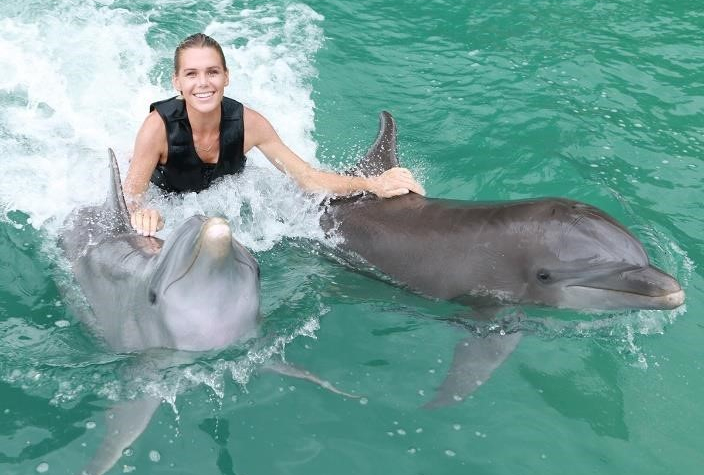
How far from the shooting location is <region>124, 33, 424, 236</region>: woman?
6.07m

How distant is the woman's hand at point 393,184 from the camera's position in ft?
21.6

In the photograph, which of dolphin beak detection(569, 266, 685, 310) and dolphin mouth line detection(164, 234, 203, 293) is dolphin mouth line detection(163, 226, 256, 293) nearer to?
dolphin mouth line detection(164, 234, 203, 293)

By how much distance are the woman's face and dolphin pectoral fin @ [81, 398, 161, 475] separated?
2.39 meters

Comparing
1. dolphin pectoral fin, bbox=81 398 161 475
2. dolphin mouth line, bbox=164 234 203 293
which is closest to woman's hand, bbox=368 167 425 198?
dolphin mouth line, bbox=164 234 203 293

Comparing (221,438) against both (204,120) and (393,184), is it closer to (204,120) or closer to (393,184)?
(393,184)

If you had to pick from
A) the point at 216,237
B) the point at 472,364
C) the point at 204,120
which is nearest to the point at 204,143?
the point at 204,120

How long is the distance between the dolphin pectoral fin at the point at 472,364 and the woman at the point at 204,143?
4.81ft

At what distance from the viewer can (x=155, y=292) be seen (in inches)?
196

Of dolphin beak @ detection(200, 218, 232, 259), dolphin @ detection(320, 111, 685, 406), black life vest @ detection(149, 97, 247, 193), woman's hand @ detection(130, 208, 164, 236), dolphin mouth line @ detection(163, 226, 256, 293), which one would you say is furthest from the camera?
black life vest @ detection(149, 97, 247, 193)

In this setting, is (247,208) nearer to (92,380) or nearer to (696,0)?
(92,380)

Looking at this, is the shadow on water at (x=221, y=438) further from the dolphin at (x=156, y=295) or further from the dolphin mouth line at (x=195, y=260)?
the dolphin mouth line at (x=195, y=260)

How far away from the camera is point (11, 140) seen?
8.41m

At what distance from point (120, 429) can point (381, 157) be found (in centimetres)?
352

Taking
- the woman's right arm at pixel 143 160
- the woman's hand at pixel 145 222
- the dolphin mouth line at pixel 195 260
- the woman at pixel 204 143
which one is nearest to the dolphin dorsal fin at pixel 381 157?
the woman at pixel 204 143
